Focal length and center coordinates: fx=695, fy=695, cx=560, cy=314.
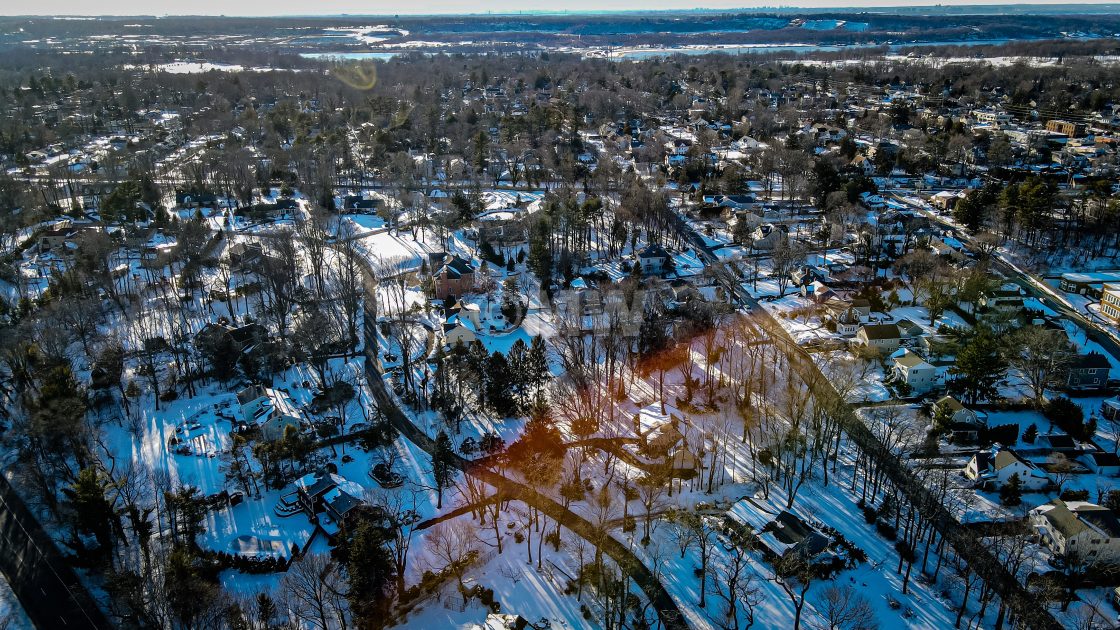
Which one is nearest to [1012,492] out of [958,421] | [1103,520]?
[1103,520]

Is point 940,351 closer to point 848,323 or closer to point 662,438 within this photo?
point 848,323

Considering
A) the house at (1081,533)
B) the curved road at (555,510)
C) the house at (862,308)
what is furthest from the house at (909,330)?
the curved road at (555,510)

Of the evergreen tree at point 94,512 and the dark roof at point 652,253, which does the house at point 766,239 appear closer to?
the dark roof at point 652,253

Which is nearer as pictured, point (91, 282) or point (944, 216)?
point (91, 282)

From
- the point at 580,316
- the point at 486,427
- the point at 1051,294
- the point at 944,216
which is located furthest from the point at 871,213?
the point at 486,427

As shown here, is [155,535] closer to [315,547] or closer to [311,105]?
[315,547]

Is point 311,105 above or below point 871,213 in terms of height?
above
